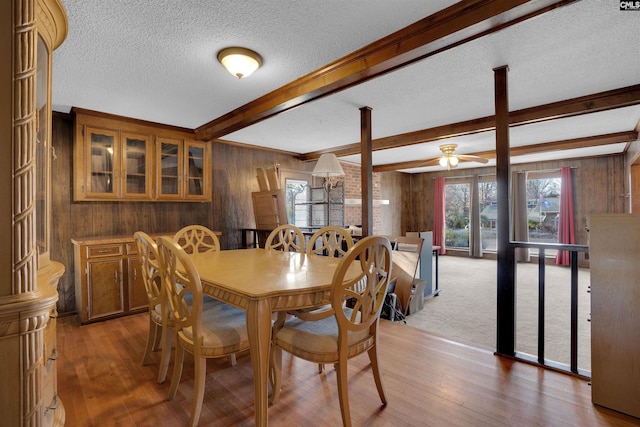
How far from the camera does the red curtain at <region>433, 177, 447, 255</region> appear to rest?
8.50 metres

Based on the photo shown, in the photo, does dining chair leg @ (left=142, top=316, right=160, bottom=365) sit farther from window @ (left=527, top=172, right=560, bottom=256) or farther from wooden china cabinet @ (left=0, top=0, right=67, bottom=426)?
window @ (left=527, top=172, right=560, bottom=256)

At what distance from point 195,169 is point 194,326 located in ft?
10.1

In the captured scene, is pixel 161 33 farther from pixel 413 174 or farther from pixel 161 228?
pixel 413 174

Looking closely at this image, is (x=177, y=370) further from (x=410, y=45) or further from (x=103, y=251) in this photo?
(x=410, y=45)

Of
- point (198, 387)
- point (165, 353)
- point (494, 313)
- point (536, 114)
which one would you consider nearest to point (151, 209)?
point (165, 353)

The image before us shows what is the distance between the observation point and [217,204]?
466 cm

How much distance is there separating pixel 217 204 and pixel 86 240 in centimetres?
179

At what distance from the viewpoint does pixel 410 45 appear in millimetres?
1935

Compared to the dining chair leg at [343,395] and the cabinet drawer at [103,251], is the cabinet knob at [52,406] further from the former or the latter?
the cabinet drawer at [103,251]

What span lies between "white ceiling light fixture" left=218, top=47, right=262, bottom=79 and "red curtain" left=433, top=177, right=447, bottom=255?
7.35 metres

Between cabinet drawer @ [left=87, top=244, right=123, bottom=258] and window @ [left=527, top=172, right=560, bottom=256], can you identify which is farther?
window @ [left=527, top=172, right=560, bottom=256]

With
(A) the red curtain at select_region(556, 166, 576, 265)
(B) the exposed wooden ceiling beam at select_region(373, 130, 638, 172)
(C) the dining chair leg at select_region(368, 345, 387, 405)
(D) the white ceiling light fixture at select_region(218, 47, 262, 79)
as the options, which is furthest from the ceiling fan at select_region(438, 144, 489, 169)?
(C) the dining chair leg at select_region(368, 345, 387, 405)

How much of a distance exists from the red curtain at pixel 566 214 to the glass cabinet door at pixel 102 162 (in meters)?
8.35

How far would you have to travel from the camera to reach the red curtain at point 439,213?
8500mm
